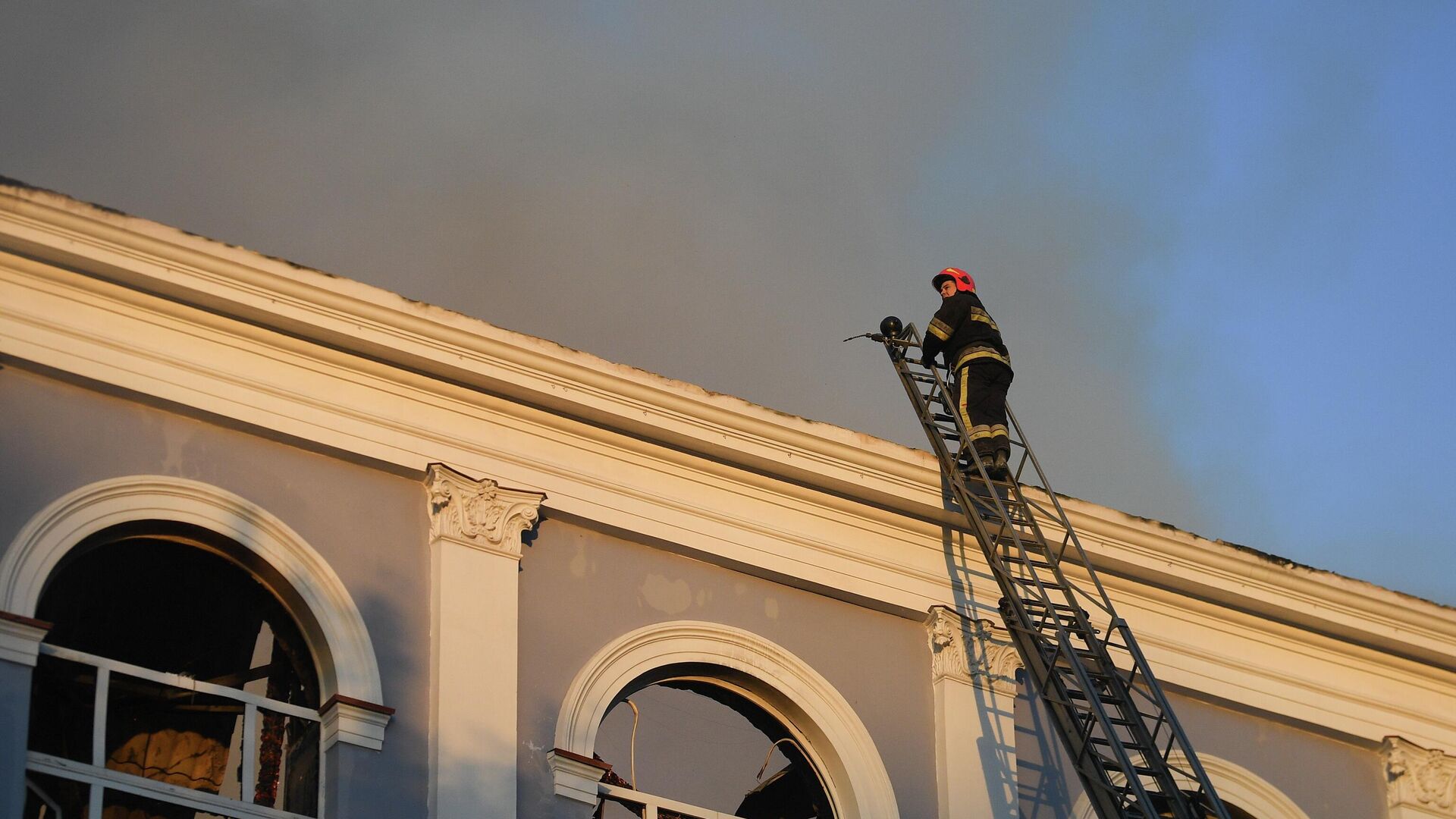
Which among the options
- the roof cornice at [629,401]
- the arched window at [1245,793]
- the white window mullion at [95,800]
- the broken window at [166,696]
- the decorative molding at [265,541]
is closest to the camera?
the white window mullion at [95,800]

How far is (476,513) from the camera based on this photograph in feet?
45.0

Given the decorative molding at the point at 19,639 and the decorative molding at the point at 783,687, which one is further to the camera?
the decorative molding at the point at 783,687

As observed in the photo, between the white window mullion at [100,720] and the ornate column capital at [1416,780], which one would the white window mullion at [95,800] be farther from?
the ornate column capital at [1416,780]

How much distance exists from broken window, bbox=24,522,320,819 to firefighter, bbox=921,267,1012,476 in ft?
16.1

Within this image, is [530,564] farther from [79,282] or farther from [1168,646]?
[1168,646]

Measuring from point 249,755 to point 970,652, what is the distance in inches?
193

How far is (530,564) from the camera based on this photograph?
13883mm

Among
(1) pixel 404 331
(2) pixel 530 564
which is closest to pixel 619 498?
(2) pixel 530 564

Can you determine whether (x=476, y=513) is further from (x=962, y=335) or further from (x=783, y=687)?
(x=962, y=335)

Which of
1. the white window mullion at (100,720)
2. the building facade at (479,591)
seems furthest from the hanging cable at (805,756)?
the white window mullion at (100,720)

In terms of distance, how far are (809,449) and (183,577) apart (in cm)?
405

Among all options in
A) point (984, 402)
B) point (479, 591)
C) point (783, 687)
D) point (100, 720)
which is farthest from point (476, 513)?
point (984, 402)

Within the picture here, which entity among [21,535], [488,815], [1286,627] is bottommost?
[488,815]

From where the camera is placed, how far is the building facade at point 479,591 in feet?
41.7
